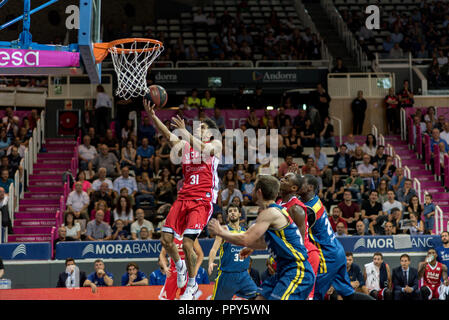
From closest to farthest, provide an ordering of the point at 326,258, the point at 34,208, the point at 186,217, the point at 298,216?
the point at 298,216 < the point at 326,258 < the point at 186,217 < the point at 34,208

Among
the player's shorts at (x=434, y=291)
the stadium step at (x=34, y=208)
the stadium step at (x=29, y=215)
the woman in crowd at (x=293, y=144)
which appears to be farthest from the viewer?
the woman in crowd at (x=293, y=144)

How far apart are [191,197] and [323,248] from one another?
5.85ft

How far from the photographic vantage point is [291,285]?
6.75 meters

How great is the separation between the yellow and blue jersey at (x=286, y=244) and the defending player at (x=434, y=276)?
A: 6773 mm

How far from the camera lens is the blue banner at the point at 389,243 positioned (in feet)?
45.4

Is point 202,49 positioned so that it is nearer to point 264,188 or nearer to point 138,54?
point 138,54

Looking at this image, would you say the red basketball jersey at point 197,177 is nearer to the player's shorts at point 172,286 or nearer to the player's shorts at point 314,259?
the player's shorts at point 172,286

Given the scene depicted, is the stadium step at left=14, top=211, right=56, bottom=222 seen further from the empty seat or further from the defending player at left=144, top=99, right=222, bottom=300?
the empty seat

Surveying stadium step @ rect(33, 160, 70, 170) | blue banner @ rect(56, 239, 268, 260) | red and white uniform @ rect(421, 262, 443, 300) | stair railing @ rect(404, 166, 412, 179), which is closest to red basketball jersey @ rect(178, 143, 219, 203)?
blue banner @ rect(56, 239, 268, 260)

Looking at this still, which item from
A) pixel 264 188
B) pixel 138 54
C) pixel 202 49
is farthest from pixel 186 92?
pixel 264 188

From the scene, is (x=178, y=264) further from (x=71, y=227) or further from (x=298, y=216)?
(x=71, y=227)

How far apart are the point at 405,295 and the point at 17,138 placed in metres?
10.4

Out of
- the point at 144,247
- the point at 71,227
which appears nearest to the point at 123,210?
the point at 71,227

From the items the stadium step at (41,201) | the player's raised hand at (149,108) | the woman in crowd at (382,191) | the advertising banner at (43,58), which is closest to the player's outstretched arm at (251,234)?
the player's raised hand at (149,108)
